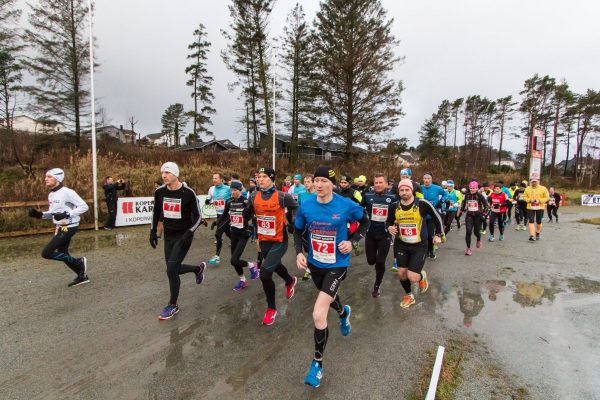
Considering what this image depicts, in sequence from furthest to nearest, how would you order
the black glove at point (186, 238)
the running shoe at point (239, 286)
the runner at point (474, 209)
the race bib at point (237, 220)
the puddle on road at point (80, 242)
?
the runner at point (474, 209) → the puddle on road at point (80, 242) → the race bib at point (237, 220) → the running shoe at point (239, 286) → the black glove at point (186, 238)

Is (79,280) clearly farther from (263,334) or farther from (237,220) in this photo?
(263,334)

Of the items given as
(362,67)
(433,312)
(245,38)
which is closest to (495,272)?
(433,312)

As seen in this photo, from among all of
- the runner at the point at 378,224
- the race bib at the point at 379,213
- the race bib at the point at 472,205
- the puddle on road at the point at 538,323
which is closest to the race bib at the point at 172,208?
the runner at the point at 378,224

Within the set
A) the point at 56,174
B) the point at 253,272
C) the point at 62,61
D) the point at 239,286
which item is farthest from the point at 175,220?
the point at 62,61

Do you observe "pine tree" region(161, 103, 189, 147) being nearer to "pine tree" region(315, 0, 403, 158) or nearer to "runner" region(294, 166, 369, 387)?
"pine tree" region(315, 0, 403, 158)

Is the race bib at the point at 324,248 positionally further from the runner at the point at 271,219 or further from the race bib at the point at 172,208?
the race bib at the point at 172,208

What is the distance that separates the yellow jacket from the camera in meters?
10.4

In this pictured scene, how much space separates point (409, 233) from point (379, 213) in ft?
3.18

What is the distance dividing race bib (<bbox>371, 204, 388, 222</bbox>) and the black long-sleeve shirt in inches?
124

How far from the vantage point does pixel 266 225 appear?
4.49 meters

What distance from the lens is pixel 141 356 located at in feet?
11.1

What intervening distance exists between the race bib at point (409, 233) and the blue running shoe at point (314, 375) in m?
2.54

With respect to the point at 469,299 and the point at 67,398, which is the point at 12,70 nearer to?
the point at 67,398

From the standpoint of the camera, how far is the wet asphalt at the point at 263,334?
2.92 metres
